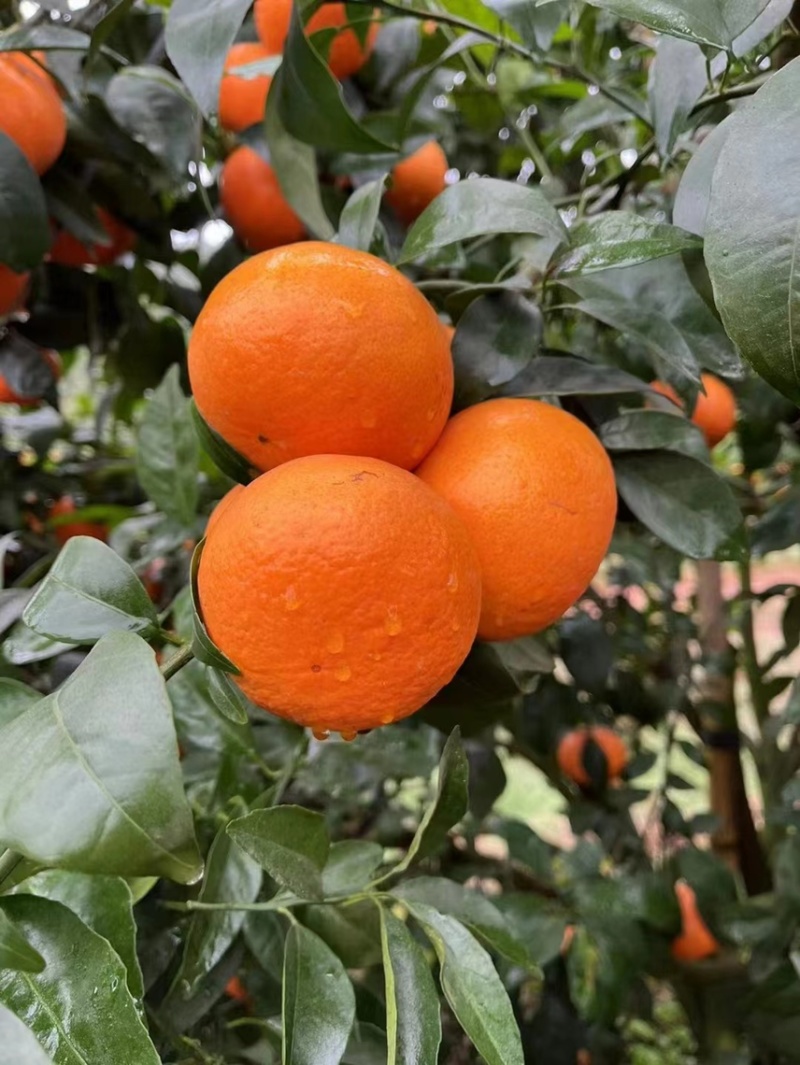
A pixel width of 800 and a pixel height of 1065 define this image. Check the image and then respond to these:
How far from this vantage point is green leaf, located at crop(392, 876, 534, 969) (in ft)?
1.44

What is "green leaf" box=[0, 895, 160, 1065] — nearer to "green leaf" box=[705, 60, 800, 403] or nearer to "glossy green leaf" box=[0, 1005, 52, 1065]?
"glossy green leaf" box=[0, 1005, 52, 1065]

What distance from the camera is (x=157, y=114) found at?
24.1 inches

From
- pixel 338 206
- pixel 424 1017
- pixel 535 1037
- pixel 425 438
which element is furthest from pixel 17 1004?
pixel 535 1037

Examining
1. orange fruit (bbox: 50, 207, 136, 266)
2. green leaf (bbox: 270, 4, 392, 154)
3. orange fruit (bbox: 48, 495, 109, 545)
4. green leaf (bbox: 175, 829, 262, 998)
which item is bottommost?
orange fruit (bbox: 48, 495, 109, 545)

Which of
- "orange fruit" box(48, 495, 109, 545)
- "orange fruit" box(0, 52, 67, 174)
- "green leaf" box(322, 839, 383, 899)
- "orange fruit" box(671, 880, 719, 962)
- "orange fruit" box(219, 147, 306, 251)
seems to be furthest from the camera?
"orange fruit" box(671, 880, 719, 962)

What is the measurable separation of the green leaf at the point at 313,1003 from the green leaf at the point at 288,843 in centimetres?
3

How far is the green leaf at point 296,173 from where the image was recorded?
20.3 inches

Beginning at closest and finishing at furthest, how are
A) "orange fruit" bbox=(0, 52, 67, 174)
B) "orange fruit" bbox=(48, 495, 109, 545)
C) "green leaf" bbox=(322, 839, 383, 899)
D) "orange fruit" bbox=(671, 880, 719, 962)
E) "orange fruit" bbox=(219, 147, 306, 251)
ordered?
"green leaf" bbox=(322, 839, 383, 899)
"orange fruit" bbox=(0, 52, 67, 174)
"orange fruit" bbox=(219, 147, 306, 251)
"orange fruit" bbox=(48, 495, 109, 545)
"orange fruit" bbox=(671, 880, 719, 962)

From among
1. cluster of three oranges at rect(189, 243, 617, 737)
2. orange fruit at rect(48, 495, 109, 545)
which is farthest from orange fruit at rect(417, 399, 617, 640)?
orange fruit at rect(48, 495, 109, 545)

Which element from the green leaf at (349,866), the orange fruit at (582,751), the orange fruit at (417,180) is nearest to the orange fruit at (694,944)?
the orange fruit at (582,751)

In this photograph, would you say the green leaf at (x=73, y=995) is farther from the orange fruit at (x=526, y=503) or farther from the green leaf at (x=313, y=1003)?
the orange fruit at (x=526, y=503)

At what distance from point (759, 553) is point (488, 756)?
1.06 feet

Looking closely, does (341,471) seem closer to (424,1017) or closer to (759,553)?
(424,1017)

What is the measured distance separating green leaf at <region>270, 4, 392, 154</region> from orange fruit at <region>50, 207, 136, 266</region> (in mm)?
274
